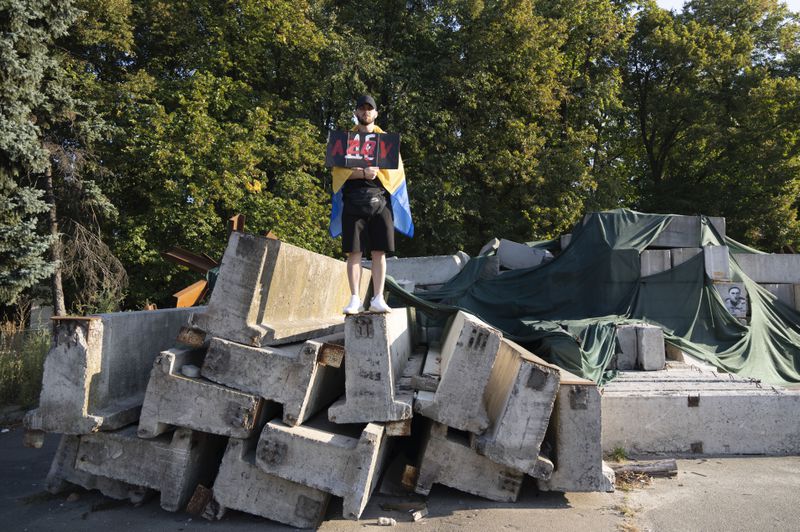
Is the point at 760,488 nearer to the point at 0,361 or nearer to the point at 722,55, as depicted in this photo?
the point at 0,361

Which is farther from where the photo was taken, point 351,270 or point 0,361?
point 0,361

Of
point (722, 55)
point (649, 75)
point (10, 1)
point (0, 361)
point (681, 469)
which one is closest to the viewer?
point (681, 469)

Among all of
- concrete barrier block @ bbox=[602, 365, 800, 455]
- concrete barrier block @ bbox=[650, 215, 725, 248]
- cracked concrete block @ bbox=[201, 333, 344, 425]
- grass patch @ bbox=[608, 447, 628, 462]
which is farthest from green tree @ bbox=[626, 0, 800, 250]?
cracked concrete block @ bbox=[201, 333, 344, 425]

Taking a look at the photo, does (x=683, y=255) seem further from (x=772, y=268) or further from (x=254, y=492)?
(x=254, y=492)

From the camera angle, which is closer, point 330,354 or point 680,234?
point 330,354

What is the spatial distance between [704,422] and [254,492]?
4.69 meters

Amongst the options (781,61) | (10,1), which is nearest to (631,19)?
(781,61)

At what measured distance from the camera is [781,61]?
2514cm

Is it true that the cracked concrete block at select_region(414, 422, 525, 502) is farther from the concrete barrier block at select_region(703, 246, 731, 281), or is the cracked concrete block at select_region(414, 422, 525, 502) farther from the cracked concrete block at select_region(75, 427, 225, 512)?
the concrete barrier block at select_region(703, 246, 731, 281)

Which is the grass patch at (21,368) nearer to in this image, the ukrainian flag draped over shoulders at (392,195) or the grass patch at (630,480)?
the ukrainian flag draped over shoulders at (392,195)

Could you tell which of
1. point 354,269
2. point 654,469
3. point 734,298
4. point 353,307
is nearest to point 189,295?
point 354,269

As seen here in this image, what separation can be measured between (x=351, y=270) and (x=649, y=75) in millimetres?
25102

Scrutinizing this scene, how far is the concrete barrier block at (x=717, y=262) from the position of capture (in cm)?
1016

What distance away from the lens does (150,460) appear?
457 centimetres
